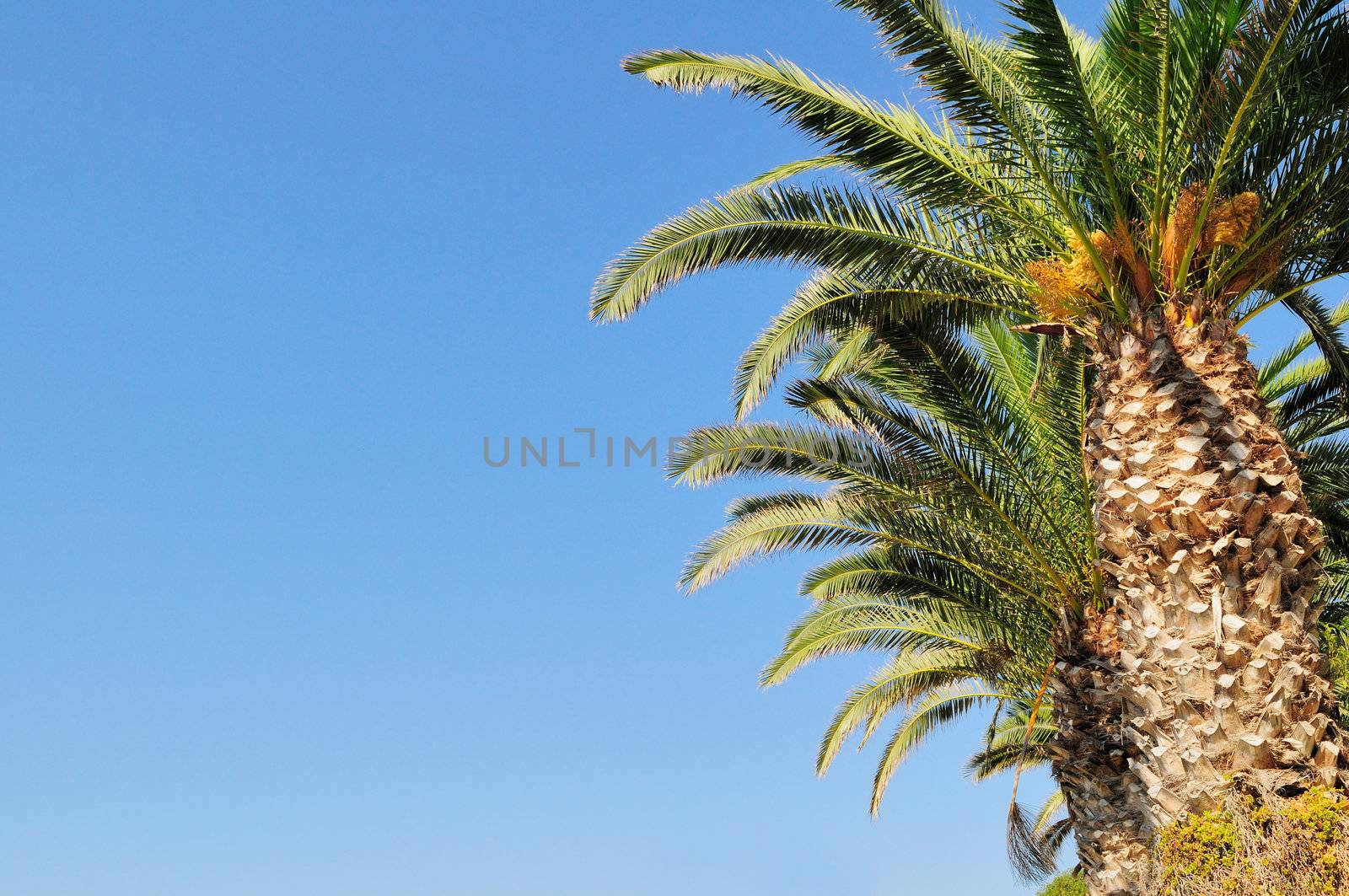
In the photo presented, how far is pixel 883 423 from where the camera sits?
9.77m

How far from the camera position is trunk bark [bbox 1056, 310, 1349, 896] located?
21.3 ft

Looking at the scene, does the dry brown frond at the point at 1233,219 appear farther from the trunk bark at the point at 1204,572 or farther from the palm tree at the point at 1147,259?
the trunk bark at the point at 1204,572

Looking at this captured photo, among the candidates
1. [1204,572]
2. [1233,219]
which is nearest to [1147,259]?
[1233,219]

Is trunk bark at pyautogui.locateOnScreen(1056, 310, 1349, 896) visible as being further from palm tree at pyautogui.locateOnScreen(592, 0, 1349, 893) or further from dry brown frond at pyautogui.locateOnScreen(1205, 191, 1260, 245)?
dry brown frond at pyautogui.locateOnScreen(1205, 191, 1260, 245)

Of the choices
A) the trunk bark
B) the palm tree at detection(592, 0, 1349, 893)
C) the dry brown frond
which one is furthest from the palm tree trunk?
the dry brown frond

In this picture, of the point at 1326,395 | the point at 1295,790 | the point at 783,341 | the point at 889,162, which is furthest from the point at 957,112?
the point at 1326,395

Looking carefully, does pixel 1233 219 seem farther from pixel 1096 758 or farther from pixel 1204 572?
pixel 1096 758

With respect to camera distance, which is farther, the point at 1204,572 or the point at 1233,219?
the point at 1233,219

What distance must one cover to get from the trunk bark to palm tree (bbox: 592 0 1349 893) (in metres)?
0.02

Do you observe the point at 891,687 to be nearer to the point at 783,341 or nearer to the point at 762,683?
the point at 762,683

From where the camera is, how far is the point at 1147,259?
7531 millimetres

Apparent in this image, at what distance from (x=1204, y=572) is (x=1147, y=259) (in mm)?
2155

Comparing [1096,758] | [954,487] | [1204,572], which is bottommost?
[1096,758]

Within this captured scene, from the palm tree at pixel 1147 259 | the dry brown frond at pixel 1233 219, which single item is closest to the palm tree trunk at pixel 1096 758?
the palm tree at pixel 1147 259
